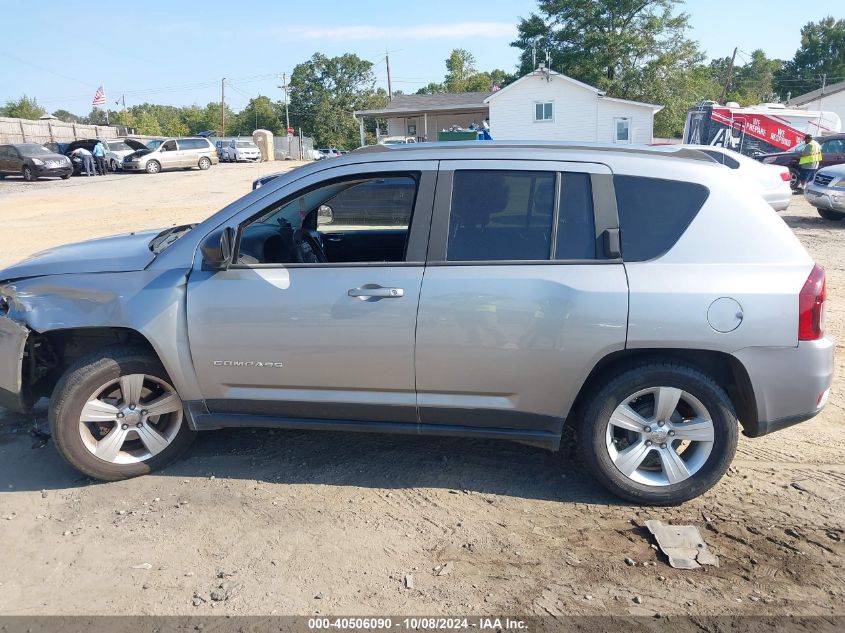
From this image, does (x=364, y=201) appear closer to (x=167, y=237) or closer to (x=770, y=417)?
(x=167, y=237)

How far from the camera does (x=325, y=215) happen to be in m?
5.15

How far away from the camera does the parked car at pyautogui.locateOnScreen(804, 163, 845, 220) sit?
1355 centimetres

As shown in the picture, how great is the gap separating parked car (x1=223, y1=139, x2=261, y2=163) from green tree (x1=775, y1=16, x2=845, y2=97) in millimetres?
70319

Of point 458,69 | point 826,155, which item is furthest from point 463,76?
point 826,155

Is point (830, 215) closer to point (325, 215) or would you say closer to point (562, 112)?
point (325, 215)

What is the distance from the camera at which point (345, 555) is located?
10.9 ft

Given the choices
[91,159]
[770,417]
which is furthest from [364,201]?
[91,159]

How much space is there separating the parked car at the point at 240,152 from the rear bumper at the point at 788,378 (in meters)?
42.7

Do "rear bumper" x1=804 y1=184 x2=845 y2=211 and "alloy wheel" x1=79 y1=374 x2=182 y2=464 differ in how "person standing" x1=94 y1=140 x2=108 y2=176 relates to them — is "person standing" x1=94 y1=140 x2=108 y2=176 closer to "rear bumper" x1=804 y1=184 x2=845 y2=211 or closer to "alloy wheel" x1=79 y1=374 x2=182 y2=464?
"rear bumper" x1=804 y1=184 x2=845 y2=211

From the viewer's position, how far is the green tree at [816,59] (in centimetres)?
8062

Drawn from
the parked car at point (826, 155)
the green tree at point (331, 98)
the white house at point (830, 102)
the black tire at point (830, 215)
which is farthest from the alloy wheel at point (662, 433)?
the green tree at point (331, 98)

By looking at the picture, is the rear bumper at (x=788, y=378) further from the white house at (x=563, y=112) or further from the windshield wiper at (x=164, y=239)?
the white house at (x=563, y=112)

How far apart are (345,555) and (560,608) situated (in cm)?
106

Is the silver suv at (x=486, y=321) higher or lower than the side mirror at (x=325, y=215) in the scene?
lower
